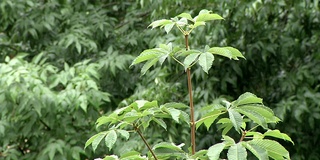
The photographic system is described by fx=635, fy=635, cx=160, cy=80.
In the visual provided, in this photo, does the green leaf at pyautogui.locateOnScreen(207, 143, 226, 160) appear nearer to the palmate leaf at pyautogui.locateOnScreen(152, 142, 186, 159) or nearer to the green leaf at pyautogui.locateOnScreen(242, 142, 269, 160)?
the green leaf at pyautogui.locateOnScreen(242, 142, 269, 160)

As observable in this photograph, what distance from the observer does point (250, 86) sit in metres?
4.65

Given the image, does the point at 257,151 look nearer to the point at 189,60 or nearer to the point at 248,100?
the point at 248,100

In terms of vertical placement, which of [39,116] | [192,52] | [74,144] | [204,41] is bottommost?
[74,144]

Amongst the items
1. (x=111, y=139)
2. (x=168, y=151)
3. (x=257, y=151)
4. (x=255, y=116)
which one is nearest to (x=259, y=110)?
(x=255, y=116)

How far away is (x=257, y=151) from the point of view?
174cm

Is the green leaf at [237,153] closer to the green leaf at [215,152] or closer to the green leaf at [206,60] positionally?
the green leaf at [215,152]

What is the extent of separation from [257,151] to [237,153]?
69mm

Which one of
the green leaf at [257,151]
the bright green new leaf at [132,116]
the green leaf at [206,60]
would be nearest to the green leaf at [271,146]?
the green leaf at [257,151]

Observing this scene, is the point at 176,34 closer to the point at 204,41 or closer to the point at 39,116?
the point at 204,41

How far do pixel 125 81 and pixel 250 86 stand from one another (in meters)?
→ 0.92

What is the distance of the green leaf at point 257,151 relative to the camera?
1.71m

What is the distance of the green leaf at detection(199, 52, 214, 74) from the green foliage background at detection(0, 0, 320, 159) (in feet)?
6.91

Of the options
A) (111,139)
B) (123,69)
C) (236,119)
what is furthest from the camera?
(123,69)

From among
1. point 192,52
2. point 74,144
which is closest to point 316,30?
point 74,144
